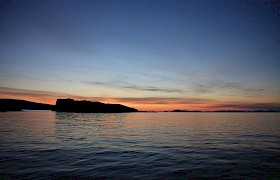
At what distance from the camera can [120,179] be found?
1100cm

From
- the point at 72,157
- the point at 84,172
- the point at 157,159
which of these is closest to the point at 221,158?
the point at 157,159

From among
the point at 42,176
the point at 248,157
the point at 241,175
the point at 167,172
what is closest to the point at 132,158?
the point at 167,172

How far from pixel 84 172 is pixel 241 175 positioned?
10.0m

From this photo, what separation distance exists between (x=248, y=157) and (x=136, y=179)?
452 inches

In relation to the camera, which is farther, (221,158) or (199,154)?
(199,154)

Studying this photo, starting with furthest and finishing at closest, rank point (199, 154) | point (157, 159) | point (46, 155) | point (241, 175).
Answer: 1. point (199, 154)
2. point (46, 155)
3. point (157, 159)
4. point (241, 175)

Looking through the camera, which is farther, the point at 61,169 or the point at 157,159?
the point at 157,159

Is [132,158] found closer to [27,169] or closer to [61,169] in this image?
[61,169]

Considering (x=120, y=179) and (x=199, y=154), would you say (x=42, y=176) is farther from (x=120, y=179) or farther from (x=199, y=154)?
(x=199, y=154)

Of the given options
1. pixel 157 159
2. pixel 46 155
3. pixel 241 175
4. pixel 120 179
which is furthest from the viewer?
pixel 46 155

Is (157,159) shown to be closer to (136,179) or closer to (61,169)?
(136,179)

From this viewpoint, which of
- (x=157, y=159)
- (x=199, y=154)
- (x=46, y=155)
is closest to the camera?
(x=157, y=159)

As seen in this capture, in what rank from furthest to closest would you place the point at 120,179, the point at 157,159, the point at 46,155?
the point at 46,155 < the point at 157,159 < the point at 120,179

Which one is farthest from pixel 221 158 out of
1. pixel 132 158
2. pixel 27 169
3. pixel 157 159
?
pixel 27 169
